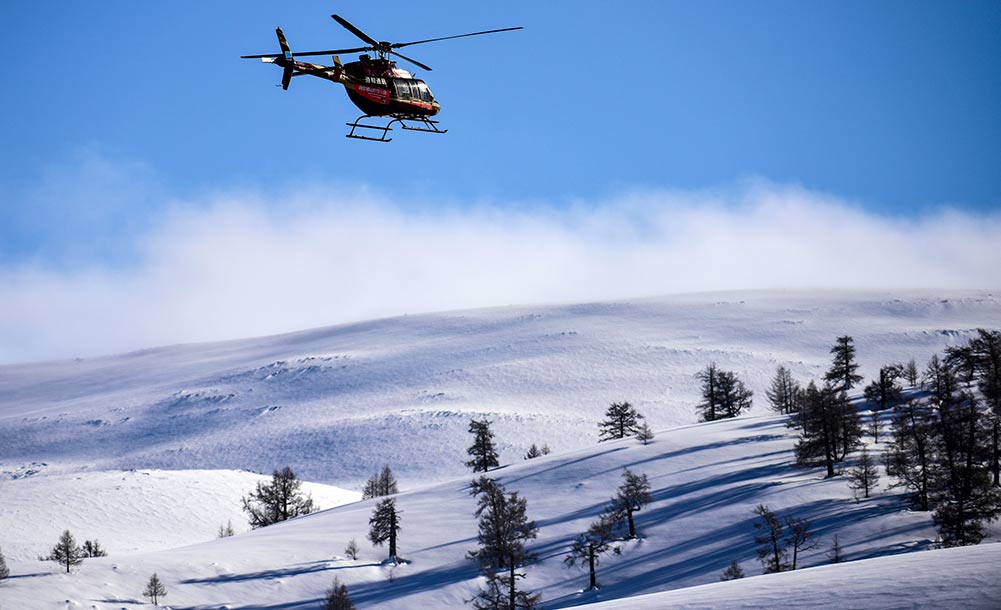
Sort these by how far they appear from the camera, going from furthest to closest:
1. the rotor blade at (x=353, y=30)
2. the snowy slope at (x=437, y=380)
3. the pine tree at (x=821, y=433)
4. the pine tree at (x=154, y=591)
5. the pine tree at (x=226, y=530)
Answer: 1. the snowy slope at (x=437, y=380)
2. the pine tree at (x=226, y=530)
3. the pine tree at (x=821, y=433)
4. the pine tree at (x=154, y=591)
5. the rotor blade at (x=353, y=30)

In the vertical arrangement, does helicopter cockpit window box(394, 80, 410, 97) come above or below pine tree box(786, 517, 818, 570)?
above

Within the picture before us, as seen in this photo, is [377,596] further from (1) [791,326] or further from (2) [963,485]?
(1) [791,326]

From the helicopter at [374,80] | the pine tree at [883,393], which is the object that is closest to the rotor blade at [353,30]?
the helicopter at [374,80]

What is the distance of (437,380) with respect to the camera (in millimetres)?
127500

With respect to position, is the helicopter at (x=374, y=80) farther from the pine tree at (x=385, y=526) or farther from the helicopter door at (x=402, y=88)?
the pine tree at (x=385, y=526)

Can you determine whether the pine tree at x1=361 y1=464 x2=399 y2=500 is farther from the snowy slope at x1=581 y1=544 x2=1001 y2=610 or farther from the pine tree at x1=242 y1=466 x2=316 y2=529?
the snowy slope at x1=581 y1=544 x2=1001 y2=610

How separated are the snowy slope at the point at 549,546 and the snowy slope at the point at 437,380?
31546 mm

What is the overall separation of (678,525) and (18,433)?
391 feet

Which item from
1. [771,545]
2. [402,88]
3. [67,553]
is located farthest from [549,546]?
[402,88]

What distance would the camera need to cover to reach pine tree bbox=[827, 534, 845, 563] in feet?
111

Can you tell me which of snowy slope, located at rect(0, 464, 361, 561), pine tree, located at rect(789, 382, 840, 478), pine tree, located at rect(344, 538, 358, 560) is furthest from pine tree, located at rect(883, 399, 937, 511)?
snowy slope, located at rect(0, 464, 361, 561)

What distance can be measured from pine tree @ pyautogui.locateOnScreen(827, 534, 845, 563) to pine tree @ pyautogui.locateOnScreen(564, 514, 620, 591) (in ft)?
34.3

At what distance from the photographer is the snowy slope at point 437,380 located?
100 m

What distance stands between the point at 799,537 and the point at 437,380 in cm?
9309
